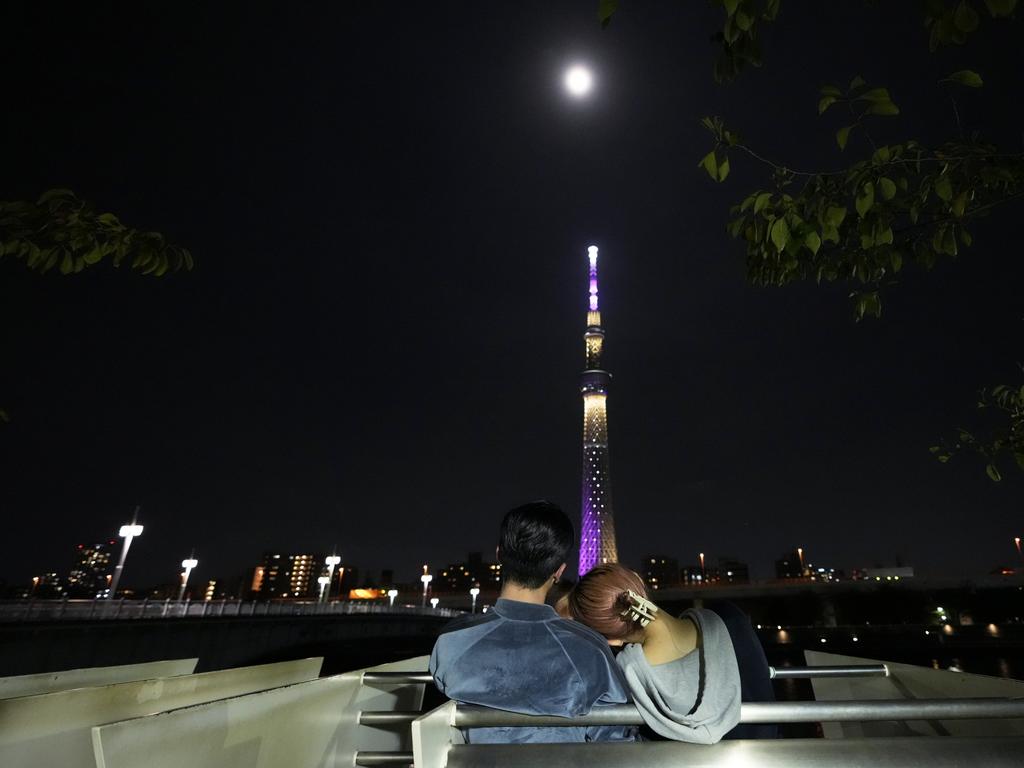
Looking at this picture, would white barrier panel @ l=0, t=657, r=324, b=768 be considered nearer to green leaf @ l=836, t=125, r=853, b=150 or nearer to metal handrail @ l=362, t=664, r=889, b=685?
metal handrail @ l=362, t=664, r=889, b=685

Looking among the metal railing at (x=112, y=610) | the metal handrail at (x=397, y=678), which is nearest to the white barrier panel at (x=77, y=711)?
the metal handrail at (x=397, y=678)

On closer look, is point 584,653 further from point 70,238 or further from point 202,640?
point 202,640

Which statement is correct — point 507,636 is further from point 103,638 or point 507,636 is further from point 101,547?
point 101,547

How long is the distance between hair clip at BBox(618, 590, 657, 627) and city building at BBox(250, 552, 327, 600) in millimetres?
142394

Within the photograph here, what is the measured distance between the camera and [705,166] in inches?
111

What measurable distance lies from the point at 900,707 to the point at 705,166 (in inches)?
94.4

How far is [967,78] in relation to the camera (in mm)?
2354

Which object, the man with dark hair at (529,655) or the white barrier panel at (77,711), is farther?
the man with dark hair at (529,655)

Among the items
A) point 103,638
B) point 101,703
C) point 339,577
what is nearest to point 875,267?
point 101,703

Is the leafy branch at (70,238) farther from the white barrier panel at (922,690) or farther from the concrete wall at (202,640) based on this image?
the concrete wall at (202,640)

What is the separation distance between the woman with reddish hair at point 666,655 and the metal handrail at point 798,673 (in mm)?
872

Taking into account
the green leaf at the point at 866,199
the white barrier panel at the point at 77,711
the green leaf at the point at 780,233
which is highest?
the green leaf at the point at 866,199

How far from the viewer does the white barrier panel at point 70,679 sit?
2812 millimetres

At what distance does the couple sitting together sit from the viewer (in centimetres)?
185
